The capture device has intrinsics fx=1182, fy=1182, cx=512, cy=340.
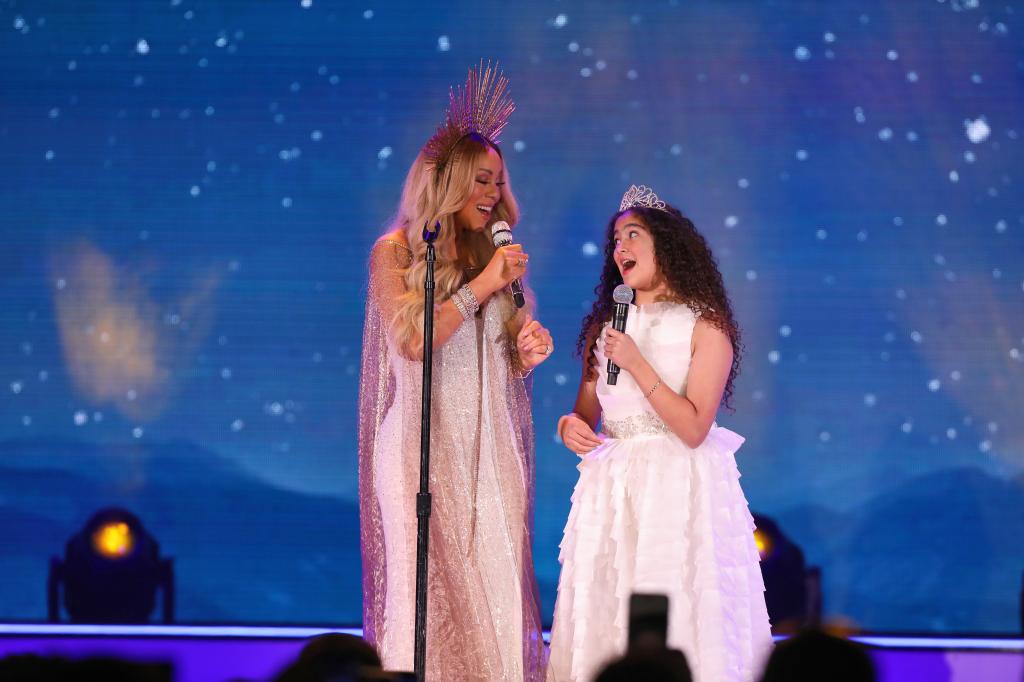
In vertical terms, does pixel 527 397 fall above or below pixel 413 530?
above

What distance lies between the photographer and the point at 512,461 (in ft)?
10.3

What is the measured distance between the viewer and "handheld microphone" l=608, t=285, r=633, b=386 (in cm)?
286

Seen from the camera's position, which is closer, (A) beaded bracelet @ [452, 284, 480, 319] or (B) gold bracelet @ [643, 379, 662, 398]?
(B) gold bracelet @ [643, 379, 662, 398]

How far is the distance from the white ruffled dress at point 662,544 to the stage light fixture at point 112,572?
7.53 feet

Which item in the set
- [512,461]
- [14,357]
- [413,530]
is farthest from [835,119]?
[14,357]

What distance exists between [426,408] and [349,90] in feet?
8.01

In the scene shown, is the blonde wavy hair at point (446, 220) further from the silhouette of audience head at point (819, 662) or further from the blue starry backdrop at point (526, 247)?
the silhouette of audience head at point (819, 662)

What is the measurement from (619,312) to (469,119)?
77cm

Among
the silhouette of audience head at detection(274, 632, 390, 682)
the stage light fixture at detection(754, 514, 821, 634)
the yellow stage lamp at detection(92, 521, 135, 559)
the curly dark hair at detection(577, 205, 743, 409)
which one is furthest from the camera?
the yellow stage lamp at detection(92, 521, 135, 559)

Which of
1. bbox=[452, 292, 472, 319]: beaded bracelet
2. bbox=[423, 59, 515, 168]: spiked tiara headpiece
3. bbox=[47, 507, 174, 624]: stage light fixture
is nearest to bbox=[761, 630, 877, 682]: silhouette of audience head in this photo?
bbox=[452, 292, 472, 319]: beaded bracelet

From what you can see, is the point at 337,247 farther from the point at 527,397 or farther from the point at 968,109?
the point at 968,109

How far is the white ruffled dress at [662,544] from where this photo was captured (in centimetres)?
281

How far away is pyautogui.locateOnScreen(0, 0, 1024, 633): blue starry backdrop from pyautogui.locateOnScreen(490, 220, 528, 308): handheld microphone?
167cm

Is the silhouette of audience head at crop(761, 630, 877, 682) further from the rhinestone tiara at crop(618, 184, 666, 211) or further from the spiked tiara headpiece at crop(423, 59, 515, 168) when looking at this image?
the spiked tiara headpiece at crop(423, 59, 515, 168)
